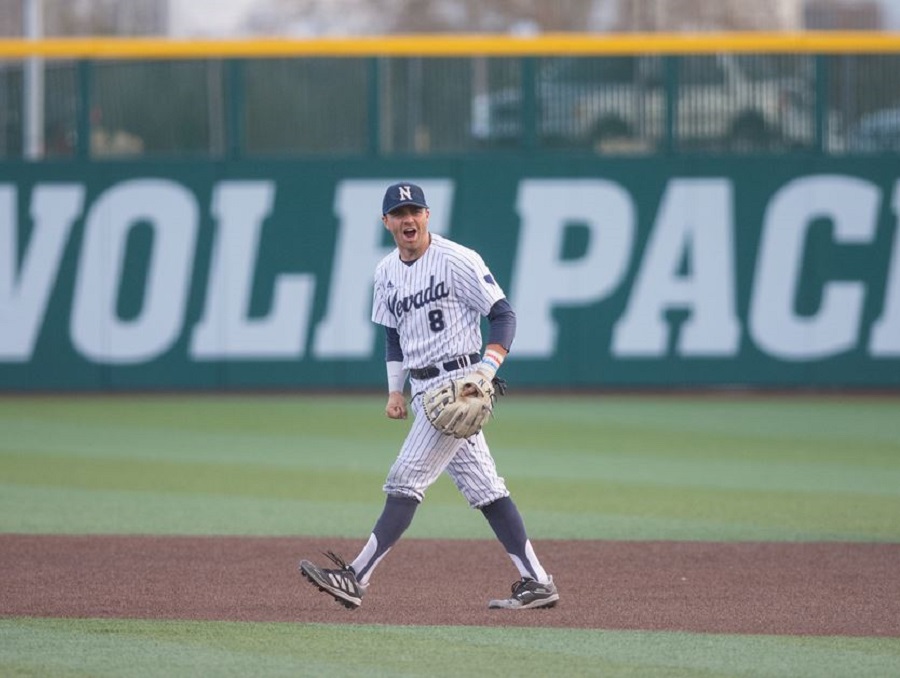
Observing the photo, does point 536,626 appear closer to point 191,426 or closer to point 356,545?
point 356,545

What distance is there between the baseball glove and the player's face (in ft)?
2.07

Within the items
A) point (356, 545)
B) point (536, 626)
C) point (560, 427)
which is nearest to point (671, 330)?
point (560, 427)

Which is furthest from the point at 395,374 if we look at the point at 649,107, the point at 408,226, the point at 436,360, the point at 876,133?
the point at 876,133

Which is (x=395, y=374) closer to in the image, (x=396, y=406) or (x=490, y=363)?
(x=396, y=406)

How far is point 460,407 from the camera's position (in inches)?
279

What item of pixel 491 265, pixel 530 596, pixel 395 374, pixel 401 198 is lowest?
pixel 491 265

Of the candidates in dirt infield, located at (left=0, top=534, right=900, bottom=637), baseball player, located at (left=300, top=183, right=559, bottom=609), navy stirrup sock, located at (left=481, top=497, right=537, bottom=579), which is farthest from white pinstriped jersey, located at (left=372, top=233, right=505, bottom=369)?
dirt infield, located at (left=0, top=534, right=900, bottom=637)

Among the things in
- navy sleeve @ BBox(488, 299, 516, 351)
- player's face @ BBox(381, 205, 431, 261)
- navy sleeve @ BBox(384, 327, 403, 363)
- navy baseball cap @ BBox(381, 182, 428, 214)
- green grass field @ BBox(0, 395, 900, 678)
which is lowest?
green grass field @ BBox(0, 395, 900, 678)

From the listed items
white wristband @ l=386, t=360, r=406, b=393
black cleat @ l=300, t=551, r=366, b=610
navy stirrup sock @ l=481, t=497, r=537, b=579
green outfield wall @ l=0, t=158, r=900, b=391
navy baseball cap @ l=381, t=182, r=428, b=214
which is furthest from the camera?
green outfield wall @ l=0, t=158, r=900, b=391

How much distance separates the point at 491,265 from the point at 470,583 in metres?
10.6

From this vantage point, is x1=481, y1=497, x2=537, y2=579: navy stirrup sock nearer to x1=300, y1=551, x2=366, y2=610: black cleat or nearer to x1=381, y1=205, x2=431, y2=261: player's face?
x1=300, y1=551, x2=366, y2=610: black cleat

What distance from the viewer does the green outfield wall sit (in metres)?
18.8

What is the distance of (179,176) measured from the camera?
19000mm

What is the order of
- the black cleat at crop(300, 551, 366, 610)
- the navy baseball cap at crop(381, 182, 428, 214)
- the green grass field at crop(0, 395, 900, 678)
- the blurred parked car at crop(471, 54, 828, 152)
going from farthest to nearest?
the blurred parked car at crop(471, 54, 828, 152) → the navy baseball cap at crop(381, 182, 428, 214) → the black cleat at crop(300, 551, 366, 610) → the green grass field at crop(0, 395, 900, 678)
